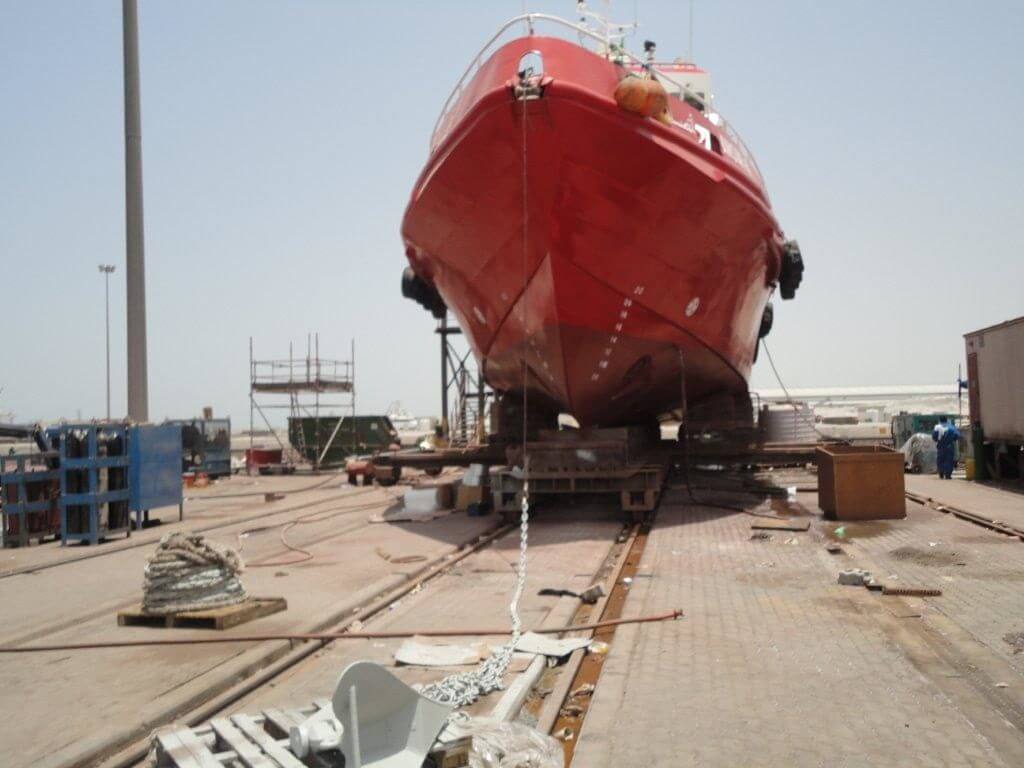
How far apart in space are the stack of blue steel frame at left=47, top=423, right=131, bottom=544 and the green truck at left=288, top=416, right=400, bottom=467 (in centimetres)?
1289

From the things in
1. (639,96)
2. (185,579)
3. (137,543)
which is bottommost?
(137,543)

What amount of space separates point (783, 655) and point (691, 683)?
701mm

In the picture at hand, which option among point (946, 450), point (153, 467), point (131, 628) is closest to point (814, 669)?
point (131, 628)

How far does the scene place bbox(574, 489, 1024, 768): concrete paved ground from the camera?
3274mm

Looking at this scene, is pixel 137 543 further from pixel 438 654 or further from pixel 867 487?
pixel 867 487

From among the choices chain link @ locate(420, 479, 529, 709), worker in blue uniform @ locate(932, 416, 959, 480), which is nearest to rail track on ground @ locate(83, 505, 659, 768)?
chain link @ locate(420, 479, 529, 709)

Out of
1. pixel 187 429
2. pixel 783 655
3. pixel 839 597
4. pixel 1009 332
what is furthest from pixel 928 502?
pixel 187 429

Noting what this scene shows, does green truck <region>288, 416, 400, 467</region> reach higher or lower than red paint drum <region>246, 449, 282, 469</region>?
higher

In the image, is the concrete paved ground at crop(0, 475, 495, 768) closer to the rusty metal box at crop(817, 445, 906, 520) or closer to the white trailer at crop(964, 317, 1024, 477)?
the rusty metal box at crop(817, 445, 906, 520)

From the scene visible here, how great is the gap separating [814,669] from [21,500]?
9103 millimetres

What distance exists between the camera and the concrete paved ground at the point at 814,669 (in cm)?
327

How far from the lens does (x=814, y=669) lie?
4219 millimetres

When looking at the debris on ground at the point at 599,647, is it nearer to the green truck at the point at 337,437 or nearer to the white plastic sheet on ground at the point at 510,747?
the white plastic sheet on ground at the point at 510,747

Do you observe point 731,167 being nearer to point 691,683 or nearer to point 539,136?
point 539,136
